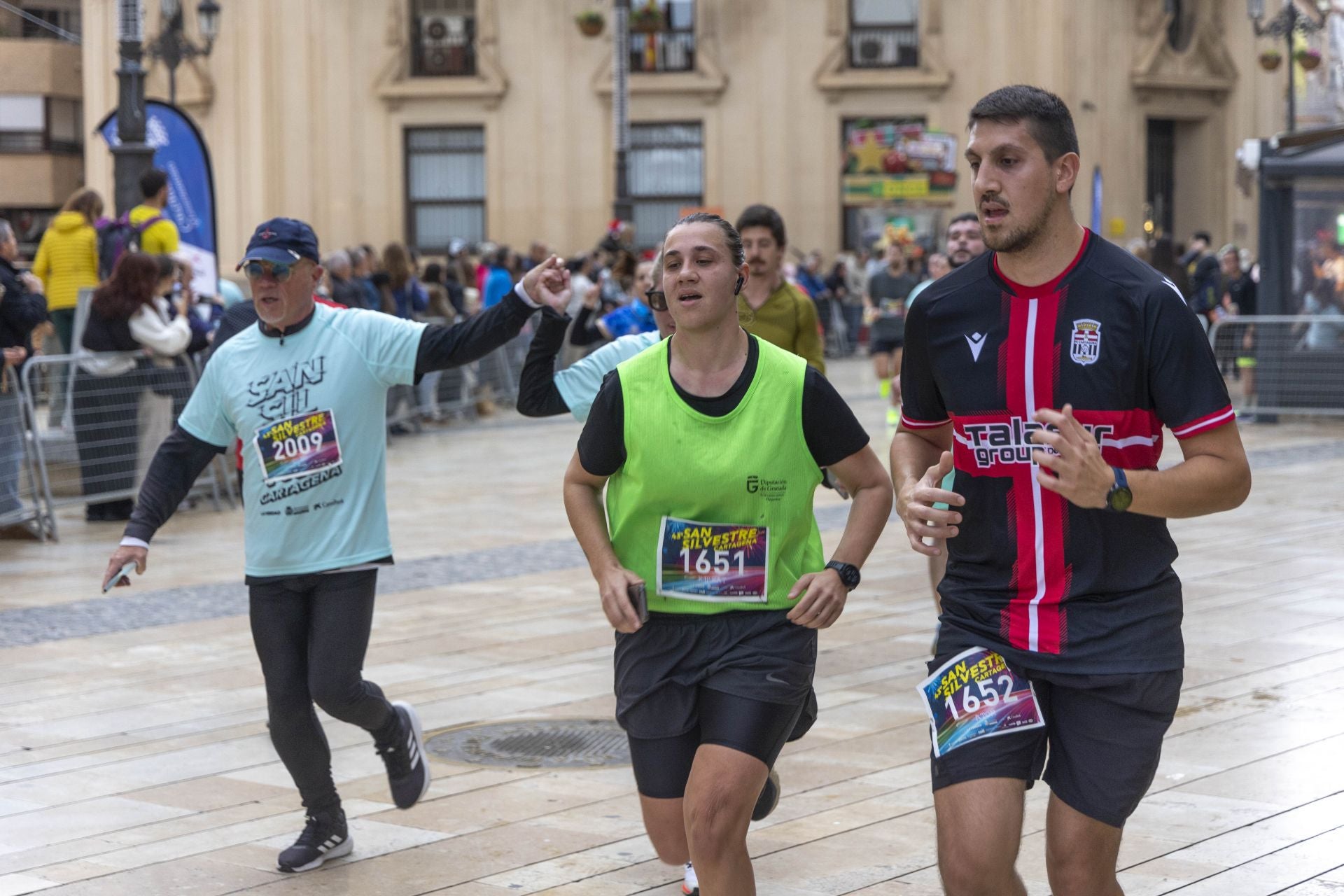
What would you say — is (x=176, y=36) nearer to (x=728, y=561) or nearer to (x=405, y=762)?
(x=405, y=762)

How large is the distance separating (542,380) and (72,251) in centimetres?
1092

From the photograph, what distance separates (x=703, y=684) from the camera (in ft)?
14.8

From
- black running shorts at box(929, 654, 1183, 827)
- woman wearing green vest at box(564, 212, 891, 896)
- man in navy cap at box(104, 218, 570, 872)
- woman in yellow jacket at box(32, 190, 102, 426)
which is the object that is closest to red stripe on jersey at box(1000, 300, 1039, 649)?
black running shorts at box(929, 654, 1183, 827)

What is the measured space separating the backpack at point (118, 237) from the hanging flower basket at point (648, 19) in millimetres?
21300

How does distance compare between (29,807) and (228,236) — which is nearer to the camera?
(29,807)

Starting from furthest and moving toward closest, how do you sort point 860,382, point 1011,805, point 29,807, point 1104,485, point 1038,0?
1. point 1038,0
2. point 860,382
3. point 29,807
4. point 1011,805
5. point 1104,485

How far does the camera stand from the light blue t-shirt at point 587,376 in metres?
5.85

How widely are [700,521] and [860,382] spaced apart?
2179 cm

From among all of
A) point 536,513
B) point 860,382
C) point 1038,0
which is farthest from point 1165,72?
point 536,513

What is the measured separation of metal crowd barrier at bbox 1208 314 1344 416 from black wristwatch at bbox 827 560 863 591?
16.3m

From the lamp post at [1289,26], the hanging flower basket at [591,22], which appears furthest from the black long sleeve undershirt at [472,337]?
the hanging flower basket at [591,22]

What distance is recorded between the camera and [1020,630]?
389 cm

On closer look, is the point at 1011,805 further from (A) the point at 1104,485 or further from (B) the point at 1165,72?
(B) the point at 1165,72

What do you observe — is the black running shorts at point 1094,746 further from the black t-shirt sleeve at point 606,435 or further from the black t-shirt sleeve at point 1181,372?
the black t-shirt sleeve at point 606,435
